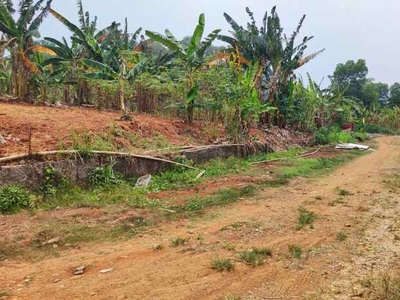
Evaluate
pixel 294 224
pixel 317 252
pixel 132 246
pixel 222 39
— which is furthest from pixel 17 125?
pixel 222 39

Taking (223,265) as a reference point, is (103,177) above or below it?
above

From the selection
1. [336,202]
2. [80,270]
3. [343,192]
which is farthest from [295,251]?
[343,192]

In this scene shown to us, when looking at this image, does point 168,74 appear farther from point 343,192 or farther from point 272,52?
point 343,192

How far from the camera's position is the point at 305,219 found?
620cm

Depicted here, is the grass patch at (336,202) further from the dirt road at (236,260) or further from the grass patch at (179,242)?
the grass patch at (179,242)

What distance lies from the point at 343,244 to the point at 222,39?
1512 centimetres

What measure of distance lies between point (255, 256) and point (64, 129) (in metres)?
6.49

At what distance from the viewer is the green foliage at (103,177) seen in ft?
25.9

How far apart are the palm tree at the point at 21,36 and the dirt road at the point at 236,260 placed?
36.4 ft

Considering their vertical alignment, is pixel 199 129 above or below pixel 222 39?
below

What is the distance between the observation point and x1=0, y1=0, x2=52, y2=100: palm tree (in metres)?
13.9

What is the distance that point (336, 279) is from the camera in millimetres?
4059

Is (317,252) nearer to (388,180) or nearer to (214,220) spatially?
(214,220)

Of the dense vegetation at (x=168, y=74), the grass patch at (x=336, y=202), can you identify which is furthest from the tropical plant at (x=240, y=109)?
the grass patch at (x=336, y=202)
